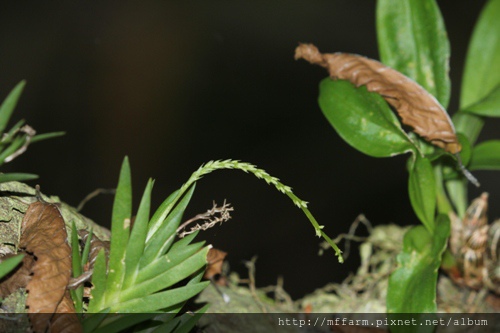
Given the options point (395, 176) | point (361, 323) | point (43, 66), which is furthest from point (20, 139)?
point (43, 66)

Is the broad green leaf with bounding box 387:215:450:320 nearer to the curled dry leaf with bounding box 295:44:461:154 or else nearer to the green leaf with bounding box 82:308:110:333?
A: the curled dry leaf with bounding box 295:44:461:154

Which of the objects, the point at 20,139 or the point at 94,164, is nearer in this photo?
the point at 20,139

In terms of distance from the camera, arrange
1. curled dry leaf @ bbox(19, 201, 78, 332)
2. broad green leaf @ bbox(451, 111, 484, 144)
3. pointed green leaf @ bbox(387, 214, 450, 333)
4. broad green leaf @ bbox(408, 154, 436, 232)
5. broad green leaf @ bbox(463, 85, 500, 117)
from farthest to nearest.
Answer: broad green leaf @ bbox(451, 111, 484, 144) → broad green leaf @ bbox(463, 85, 500, 117) → broad green leaf @ bbox(408, 154, 436, 232) → pointed green leaf @ bbox(387, 214, 450, 333) → curled dry leaf @ bbox(19, 201, 78, 332)

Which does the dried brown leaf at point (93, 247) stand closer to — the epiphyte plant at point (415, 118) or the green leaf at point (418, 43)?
the epiphyte plant at point (415, 118)

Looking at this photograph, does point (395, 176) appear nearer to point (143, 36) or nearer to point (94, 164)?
point (94, 164)

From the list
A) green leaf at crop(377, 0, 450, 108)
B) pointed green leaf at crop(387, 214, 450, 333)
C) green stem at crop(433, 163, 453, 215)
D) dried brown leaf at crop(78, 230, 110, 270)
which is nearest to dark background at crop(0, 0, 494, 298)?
green stem at crop(433, 163, 453, 215)

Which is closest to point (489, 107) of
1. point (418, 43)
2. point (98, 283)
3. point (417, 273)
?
point (418, 43)
